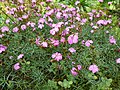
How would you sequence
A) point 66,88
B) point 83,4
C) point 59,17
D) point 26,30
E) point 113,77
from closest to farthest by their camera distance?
point 66,88 → point 113,77 → point 26,30 → point 59,17 → point 83,4

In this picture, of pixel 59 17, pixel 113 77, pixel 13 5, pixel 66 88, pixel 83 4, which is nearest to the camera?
pixel 66 88

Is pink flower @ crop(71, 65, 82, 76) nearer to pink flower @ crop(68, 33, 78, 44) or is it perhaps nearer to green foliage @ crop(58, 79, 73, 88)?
green foliage @ crop(58, 79, 73, 88)

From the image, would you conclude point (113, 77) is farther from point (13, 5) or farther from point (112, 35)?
point (13, 5)

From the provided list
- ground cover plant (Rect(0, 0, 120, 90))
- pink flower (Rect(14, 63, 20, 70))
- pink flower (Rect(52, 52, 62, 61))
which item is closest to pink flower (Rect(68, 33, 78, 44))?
ground cover plant (Rect(0, 0, 120, 90))

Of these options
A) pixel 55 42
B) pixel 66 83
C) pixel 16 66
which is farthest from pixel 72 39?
pixel 16 66

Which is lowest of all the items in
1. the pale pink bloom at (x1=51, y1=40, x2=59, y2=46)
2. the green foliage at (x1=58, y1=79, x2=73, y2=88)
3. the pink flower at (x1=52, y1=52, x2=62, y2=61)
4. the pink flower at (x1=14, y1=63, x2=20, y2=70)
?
the green foliage at (x1=58, y1=79, x2=73, y2=88)

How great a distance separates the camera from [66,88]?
2.38 meters

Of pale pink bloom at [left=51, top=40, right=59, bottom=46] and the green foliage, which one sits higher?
pale pink bloom at [left=51, top=40, right=59, bottom=46]

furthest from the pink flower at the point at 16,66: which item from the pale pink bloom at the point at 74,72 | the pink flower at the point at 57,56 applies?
the pale pink bloom at the point at 74,72

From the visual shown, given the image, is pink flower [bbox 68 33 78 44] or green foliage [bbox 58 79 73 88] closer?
green foliage [bbox 58 79 73 88]

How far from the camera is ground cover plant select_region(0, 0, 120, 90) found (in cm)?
234

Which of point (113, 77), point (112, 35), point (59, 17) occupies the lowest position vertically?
point (113, 77)

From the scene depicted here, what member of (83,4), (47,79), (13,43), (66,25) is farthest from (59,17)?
(83,4)

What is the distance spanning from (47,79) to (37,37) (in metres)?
0.42
